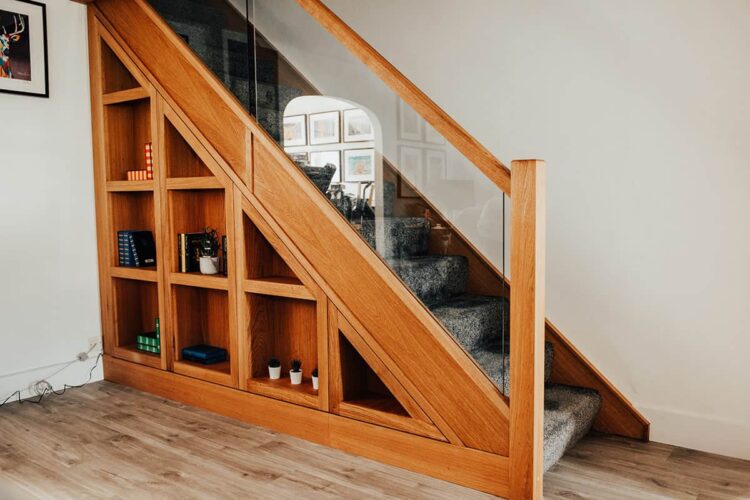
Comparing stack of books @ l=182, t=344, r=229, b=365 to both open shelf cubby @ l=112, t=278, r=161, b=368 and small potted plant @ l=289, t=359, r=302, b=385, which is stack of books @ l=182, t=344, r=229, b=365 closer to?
open shelf cubby @ l=112, t=278, r=161, b=368

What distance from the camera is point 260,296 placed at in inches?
132

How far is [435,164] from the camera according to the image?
8.18 ft

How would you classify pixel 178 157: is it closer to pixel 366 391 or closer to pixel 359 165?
pixel 359 165

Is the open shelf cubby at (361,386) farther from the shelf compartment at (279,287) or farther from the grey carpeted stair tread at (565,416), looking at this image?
the grey carpeted stair tread at (565,416)

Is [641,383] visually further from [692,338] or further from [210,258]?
[210,258]

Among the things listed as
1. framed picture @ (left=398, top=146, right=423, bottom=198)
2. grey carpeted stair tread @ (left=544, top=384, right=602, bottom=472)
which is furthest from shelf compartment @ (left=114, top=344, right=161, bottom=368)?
grey carpeted stair tread @ (left=544, top=384, right=602, bottom=472)

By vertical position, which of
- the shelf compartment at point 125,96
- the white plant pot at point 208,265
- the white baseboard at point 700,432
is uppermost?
the shelf compartment at point 125,96

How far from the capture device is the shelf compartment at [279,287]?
9.88 feet

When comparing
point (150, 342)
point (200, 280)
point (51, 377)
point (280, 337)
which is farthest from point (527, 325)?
point (51, 377)

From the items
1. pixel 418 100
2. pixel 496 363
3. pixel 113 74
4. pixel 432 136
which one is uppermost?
pixel 113 74

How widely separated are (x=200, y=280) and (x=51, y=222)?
108cm

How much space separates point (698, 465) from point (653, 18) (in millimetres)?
1973

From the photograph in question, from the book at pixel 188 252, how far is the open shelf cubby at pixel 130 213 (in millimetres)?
377

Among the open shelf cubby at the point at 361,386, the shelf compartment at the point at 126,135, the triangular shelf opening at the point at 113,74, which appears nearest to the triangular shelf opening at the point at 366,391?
the open shelf cubby at the point at 361,386
